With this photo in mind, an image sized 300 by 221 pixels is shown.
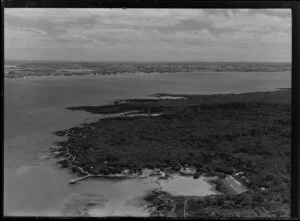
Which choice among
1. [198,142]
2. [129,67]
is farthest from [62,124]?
[198,142]

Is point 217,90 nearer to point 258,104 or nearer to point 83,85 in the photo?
point 258,104

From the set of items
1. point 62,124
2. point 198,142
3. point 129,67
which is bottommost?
point 198,142

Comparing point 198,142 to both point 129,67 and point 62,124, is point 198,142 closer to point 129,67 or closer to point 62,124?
point 129,67

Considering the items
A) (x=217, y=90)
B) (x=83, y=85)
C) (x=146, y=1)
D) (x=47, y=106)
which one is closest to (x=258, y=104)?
(x=217, y=90)

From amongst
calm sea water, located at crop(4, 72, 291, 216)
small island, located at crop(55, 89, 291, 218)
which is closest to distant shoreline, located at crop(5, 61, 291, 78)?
calm sea water, located at crop(4, 72, 291, 216)

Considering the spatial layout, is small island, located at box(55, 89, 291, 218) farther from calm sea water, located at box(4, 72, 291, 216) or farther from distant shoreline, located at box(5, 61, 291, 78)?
distant shoreline, located at box(5, 61, 291, 78)

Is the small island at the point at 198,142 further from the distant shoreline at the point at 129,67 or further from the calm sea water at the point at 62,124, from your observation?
the distant shoreline at the point at 129,67
